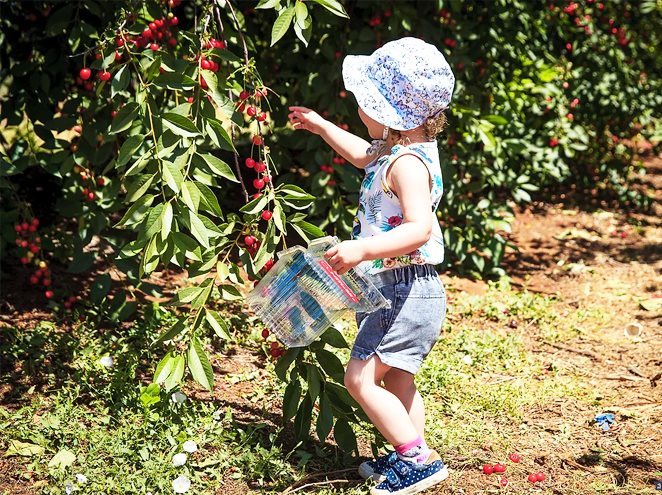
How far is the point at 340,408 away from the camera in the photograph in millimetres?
2846

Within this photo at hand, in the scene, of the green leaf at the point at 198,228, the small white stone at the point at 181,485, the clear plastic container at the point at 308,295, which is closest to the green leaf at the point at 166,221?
the green leaf at the point at 198,228

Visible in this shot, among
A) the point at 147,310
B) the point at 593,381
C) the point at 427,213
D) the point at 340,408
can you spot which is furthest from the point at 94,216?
the point at 593,381

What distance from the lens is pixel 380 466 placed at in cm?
277

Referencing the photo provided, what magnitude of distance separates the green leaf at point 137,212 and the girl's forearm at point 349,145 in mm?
629

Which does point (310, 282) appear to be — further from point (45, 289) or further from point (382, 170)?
Answer: point (45, 289)

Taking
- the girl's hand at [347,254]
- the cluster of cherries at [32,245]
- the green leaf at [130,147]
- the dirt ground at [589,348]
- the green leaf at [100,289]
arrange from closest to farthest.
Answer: the girl's hand at [347,254], the green leaf at [130,147], the dirt ground at [589,348], the green leaf at [100,289], the cluster of cherries at [32,245]

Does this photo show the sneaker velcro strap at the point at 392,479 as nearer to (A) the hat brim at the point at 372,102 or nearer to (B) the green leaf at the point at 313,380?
A: (B) the green leaf at the point at 313,380

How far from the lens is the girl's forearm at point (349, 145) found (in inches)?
111

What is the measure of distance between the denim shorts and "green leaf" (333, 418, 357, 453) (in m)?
0.33

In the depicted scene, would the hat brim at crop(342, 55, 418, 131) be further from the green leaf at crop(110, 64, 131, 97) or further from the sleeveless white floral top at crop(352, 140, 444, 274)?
the green leaf at crop(110, 64, 131, 97)

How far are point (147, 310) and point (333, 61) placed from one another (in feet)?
4.95

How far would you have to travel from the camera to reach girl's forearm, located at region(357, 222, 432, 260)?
7.79 feet

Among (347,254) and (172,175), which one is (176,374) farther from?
(347,254)

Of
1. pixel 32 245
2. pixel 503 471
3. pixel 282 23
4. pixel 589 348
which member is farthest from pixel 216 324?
pixel 589 348
